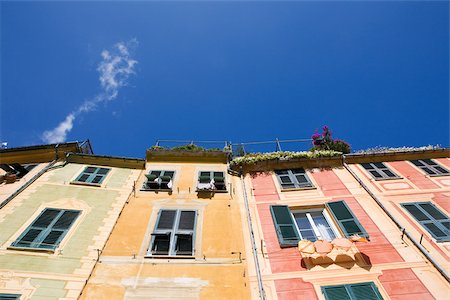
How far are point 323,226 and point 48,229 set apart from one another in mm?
9200

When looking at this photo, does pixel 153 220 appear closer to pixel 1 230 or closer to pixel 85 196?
pixel 85 196

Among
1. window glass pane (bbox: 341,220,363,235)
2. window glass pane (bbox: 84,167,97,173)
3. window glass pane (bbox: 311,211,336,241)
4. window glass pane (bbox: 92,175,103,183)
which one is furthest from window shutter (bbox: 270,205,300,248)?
window glass pane (bbox: 84,167,97,173)

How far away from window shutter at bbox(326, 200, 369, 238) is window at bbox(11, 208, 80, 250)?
9021 mm

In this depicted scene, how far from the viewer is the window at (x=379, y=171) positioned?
14.0m

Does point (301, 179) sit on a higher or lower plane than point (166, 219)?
higher

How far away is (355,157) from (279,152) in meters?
3.40

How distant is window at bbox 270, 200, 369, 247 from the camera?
10961 mm

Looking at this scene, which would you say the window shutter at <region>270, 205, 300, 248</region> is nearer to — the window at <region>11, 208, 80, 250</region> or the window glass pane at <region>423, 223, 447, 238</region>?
the window glass pane at <region>423, 223, 447, 238</region>

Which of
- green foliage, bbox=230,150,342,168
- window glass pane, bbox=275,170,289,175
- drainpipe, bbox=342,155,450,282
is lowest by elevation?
drainpipe, bbox=342,155,450,282

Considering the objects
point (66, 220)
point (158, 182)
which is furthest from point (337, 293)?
point (66, 220)

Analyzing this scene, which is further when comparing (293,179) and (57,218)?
(293,179)

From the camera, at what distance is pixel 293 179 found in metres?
14.1

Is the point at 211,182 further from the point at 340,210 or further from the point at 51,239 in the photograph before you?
the point at 51,239

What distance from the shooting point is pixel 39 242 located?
10.3 metres
